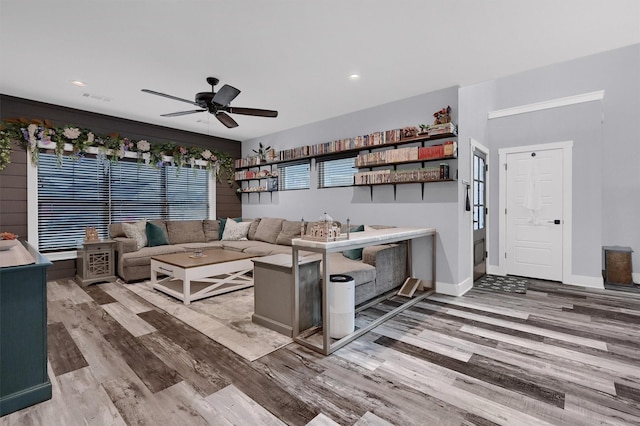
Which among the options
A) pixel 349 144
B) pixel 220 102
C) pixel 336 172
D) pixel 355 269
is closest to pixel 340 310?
pixel 355 269

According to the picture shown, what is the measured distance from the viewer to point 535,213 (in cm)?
498

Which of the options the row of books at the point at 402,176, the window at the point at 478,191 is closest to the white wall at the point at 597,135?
the window at the point at 478,191

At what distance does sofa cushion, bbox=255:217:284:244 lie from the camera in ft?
18.8

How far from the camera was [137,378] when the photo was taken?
82.3 inches

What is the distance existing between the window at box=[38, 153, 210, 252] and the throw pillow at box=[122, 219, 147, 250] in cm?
59

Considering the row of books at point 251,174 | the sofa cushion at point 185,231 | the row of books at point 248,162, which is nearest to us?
the sofa cushion at point 185,231

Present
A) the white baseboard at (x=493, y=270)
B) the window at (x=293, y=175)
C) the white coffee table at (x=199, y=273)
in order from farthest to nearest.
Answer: the window at (x=293, y=175) < the white baseboard at (x=493, y=270) < the white coffee table at (x=199, y=273)

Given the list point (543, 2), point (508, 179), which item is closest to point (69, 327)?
Result: point (543, 2)

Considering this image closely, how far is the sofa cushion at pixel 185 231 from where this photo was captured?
223 inches

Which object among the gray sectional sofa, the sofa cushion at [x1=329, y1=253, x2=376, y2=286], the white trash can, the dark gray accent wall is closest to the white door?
the gray sectional sofa

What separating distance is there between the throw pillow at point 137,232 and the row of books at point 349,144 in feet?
8.20

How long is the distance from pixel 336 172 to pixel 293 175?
113cm

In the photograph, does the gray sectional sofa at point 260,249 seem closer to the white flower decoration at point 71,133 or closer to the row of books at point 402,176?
the row of books at point 402,176

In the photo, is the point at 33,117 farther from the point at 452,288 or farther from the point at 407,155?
the point at 452,288
